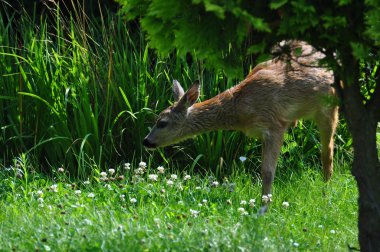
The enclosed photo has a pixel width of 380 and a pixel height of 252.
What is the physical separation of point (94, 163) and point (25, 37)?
169cm

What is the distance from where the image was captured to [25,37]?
914cm

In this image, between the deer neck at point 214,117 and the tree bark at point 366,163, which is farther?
the deer neck at point 214,117

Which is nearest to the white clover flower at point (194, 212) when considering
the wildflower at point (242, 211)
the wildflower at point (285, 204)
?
the wildflower at point (242, 211)

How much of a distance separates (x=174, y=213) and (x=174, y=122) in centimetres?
214

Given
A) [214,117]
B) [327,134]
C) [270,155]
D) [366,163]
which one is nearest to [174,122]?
[214,117]

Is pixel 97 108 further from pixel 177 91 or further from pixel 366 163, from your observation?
pixel 366 163

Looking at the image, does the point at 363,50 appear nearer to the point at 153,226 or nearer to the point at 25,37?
the point at 153,226

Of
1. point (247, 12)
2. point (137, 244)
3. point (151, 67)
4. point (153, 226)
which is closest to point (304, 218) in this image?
point (153, 226)

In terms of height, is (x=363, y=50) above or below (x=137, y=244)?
above

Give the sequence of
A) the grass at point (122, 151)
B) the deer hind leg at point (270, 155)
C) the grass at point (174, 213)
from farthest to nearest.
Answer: the deer hind leg at point (270, 155) → the grass at point (122, 151) → the grass at point (174, 213)

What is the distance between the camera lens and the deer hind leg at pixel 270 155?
7.96m

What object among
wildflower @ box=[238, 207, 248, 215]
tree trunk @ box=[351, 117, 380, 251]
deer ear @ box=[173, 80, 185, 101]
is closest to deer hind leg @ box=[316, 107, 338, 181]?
deer ear @ box=[173, 80, 185, 101]

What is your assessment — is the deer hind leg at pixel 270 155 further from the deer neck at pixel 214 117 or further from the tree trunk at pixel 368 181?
the tree trunk at pixel 368 181

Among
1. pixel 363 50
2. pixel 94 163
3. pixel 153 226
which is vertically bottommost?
pixel 94 163
